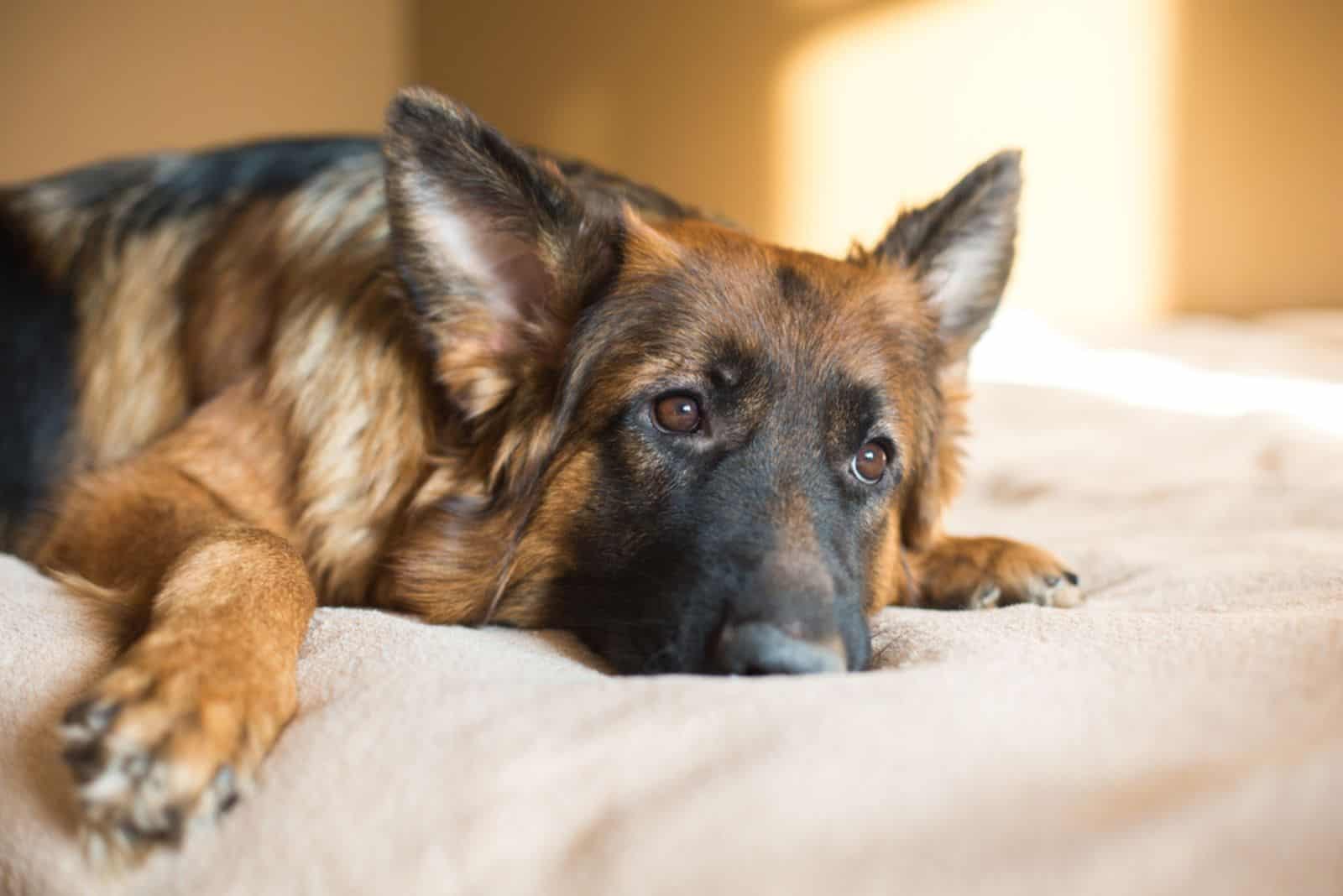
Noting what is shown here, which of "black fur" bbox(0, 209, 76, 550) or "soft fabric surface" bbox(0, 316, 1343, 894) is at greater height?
"soft fabric surface" bbox(0, 316, 1343, 894)

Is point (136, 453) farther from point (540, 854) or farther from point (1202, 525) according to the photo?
point (1202, 525)

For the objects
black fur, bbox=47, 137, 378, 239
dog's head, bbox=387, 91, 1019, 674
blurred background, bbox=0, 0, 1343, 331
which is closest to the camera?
dog's head, bbox=387, 91, 1019, 674

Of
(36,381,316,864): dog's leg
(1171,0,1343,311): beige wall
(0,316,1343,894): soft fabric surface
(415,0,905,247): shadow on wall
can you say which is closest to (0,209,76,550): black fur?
(36,381,316,864): dog's leg

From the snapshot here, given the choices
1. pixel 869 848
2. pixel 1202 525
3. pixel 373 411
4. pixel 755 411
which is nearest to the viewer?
pixel 869 848

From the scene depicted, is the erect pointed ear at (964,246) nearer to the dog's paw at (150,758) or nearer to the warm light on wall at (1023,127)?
the dog's paw at (150,758)

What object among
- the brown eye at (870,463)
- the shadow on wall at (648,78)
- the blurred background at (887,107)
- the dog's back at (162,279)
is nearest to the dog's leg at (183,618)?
the dog's back at (162,279)

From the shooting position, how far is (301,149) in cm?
252

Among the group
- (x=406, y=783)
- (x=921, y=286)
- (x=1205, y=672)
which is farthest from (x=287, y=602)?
(x=921, y=286)

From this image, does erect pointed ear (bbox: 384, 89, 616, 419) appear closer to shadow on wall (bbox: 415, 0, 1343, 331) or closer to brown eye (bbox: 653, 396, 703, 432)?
brown eye (bbox: 653, 396, 703, 432)

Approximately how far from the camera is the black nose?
134 cm

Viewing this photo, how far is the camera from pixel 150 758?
1025 mm

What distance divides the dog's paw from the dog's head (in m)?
0.57

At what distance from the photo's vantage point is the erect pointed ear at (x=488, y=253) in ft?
5.74

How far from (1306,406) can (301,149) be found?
274 centimetres
